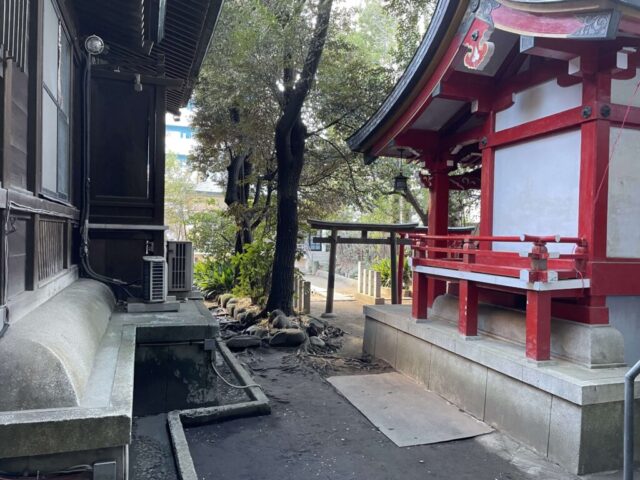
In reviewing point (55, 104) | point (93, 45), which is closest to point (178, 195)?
point (93, 45)

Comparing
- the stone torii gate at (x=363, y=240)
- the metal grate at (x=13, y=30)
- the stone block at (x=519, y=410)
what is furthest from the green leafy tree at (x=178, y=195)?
the metal grate at (x=13, y=30)

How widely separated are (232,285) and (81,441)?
41.5 feet

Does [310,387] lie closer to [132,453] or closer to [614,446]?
[132,453]

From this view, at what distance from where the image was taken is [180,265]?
6.92m

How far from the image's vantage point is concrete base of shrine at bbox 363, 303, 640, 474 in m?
4.06

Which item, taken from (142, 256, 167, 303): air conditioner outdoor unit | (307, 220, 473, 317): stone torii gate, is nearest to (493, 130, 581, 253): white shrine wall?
(142, 256, 167, 303): air conditioner outdoor unit

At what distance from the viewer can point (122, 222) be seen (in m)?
6.47

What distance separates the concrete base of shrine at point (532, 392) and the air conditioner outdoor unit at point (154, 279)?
358 cm

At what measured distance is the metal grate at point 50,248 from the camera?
3.92 metres

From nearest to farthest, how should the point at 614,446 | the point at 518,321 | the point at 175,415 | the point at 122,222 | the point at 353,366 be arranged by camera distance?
the point at 614,446, the point at 175,415, the point at 518,321, the point at 122,222, the point at 353,366

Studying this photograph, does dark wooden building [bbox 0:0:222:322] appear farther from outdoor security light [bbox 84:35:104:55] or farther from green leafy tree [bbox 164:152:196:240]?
green leafy tree [bbox 164:152:196:240]

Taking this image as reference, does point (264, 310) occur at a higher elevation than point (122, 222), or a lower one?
lower

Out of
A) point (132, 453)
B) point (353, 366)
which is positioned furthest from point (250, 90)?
point (132, 453)

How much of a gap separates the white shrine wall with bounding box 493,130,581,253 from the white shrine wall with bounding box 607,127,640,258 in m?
0.32
